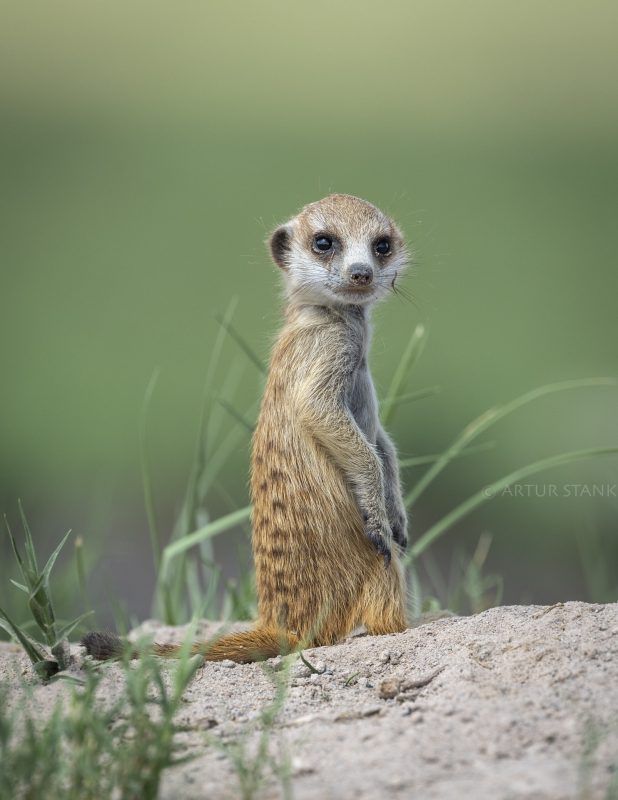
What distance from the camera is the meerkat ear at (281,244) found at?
11.8 feet

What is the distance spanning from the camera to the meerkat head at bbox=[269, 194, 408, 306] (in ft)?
10.7

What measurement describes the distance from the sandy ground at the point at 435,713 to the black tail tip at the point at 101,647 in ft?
0.12

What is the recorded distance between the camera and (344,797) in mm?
1748

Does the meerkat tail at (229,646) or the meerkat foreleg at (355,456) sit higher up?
the meerkat foreleg at (355,456)

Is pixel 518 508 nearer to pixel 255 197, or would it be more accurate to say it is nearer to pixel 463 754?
pixel 255 197

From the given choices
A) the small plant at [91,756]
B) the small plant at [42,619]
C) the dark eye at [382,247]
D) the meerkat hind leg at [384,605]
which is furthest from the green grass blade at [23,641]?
the dark eye at [382,247]

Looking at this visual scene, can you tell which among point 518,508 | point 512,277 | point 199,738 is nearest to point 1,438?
point 518,508

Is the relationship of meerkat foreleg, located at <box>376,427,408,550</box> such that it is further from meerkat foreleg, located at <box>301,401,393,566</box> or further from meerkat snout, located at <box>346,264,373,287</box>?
meerkat snout, located at <box>346,264,373,287</box>

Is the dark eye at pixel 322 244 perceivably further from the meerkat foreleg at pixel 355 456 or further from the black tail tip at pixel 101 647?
the black tail tip at pixel 101 647

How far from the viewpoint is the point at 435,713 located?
7.07 feet

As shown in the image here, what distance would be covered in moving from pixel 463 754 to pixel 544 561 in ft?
13.9

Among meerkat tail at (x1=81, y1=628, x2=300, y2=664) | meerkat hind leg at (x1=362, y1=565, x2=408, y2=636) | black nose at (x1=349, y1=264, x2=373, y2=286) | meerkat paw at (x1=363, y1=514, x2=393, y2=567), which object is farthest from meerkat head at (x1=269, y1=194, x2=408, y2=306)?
meerkat tail at (x1=81, y1=628, x2=300, y2=664)

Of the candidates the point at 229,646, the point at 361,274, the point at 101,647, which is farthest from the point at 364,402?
the point at 101,647

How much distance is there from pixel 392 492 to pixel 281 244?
3.01 ft
